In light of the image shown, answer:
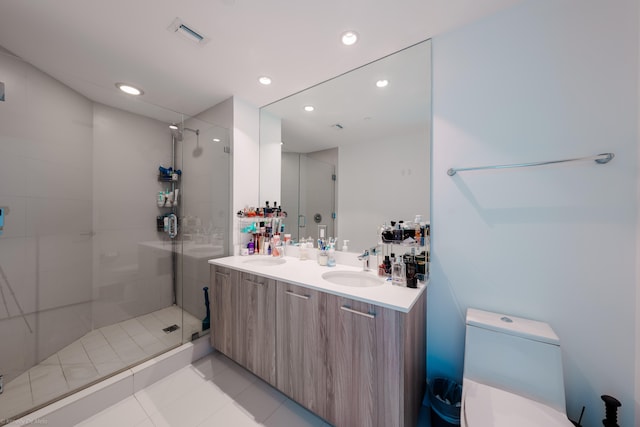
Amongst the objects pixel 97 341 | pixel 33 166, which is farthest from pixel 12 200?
pixel 97 341

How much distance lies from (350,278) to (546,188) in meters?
1.20

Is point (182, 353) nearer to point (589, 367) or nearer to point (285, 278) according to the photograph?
point (285, 278)

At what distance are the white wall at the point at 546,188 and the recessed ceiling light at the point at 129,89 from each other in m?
2.56

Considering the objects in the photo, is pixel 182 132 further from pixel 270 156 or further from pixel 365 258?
pixel 365 258

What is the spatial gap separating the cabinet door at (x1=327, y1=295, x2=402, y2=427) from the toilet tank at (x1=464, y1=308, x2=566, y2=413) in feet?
1.43

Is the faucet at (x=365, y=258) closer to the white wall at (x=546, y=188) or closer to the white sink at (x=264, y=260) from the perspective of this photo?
the white wall at (x=546, y=188)

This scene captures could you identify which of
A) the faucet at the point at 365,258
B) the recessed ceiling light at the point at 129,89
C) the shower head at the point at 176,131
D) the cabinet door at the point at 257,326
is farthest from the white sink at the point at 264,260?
the recessed ceiling light at the point at 129,89

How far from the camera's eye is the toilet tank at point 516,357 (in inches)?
37.6

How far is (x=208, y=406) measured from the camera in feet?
4.66

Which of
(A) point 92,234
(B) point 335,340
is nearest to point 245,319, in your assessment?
(B) point 335,340

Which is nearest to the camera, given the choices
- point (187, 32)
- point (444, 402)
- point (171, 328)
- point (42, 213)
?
point (444, 402)

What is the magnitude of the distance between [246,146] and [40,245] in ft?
5.80

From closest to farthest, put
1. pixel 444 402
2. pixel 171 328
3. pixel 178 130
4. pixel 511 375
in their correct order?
pixel 511 375, pixel 444 402, pixel 171 328, pixel 178 130

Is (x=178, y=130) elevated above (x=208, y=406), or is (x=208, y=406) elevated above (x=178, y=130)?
(x=178, y=130)
